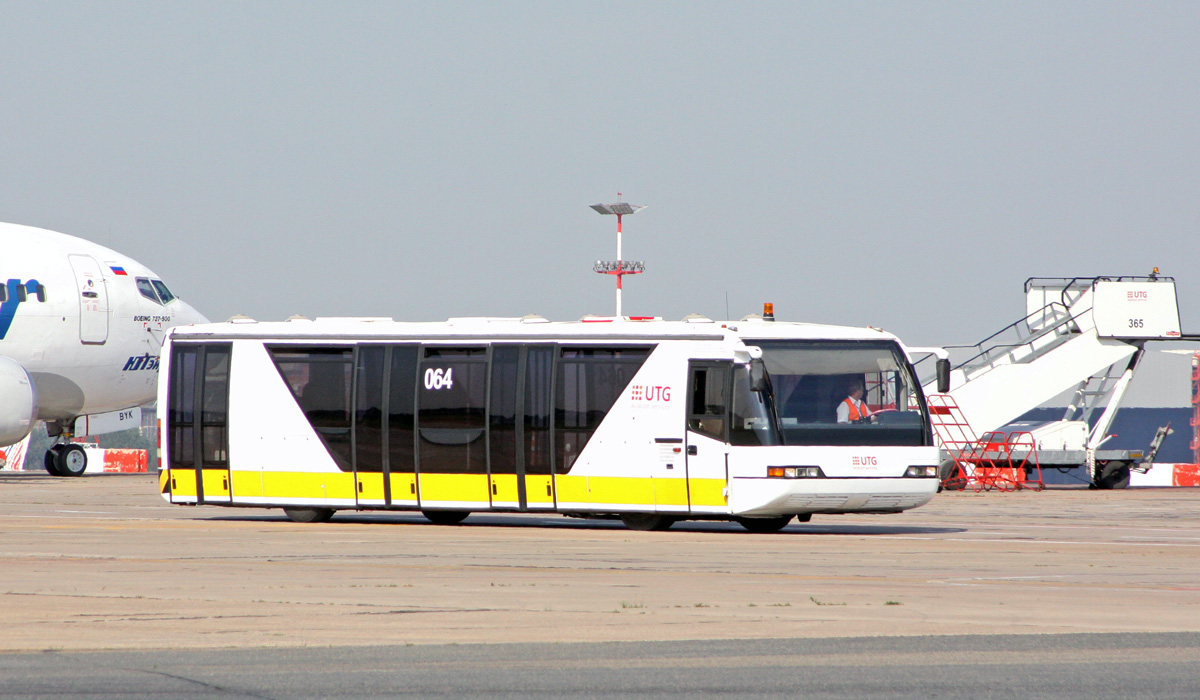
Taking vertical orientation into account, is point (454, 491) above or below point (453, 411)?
below

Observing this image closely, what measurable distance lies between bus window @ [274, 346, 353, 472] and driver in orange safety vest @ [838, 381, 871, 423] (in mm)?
6797

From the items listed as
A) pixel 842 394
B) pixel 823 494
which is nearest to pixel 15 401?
pixel 842 394

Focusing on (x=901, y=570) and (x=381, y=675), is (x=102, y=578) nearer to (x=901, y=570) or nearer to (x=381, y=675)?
(x=381, y=675)

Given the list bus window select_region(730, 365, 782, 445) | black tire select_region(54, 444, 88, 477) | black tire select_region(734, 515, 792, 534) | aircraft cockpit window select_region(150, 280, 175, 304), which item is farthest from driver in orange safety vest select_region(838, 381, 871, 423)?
black tire select_region(54, 444, 88, 477)

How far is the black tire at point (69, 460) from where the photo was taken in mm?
40000

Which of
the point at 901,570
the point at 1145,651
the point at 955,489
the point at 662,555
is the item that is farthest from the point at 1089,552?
the point at 955,489

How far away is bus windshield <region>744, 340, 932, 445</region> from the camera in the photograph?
19375 millimetres

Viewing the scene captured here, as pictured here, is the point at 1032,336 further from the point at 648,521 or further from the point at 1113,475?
the point at 648,521

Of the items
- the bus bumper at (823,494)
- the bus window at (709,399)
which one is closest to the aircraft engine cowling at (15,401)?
the bus window at (709,399)

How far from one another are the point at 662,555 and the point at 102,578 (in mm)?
5570

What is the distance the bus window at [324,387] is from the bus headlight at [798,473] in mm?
6071

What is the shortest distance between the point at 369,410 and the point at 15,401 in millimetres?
17246

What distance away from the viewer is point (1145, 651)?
348 inches

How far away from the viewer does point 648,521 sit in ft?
67.2
